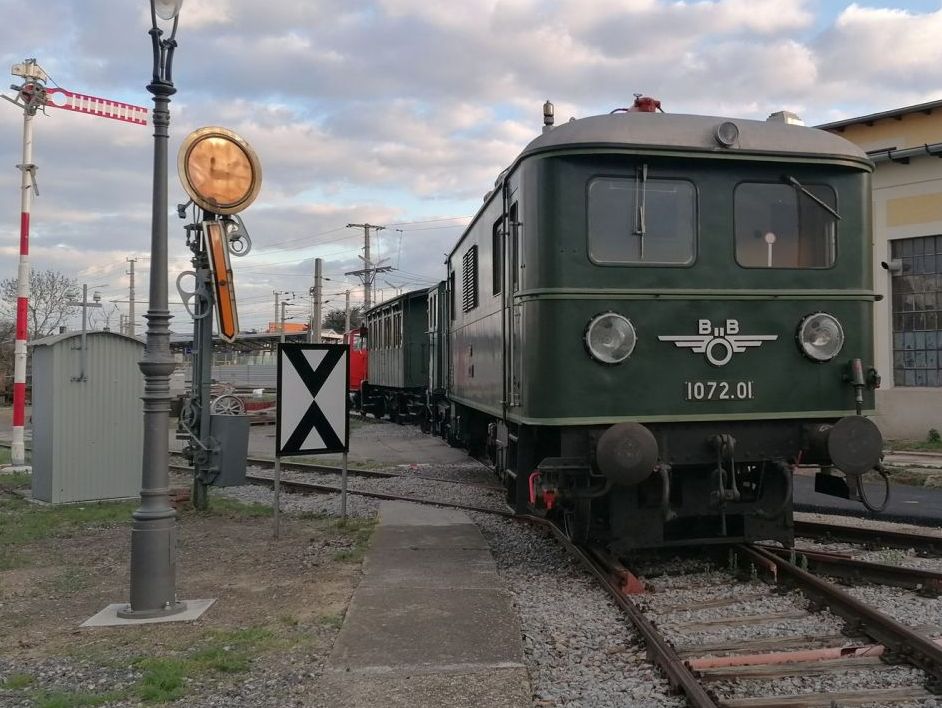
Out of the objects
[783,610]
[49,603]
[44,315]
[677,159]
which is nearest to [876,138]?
[677,159]

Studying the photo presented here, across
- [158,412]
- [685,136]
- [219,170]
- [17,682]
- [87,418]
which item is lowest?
[17,682]

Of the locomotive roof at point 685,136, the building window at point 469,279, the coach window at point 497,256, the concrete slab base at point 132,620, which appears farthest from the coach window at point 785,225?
the concrete slab base at point 132,620

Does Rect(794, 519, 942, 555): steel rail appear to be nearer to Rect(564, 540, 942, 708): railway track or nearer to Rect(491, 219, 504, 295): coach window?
Rect(564, 540, 942, 708): railway track

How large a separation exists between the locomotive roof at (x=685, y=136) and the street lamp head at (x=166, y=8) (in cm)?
253

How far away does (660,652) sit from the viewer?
416 centimetres

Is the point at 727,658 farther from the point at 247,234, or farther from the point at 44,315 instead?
the point at 44,315

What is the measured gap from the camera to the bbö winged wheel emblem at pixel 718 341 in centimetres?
561

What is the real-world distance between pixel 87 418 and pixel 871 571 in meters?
8.24

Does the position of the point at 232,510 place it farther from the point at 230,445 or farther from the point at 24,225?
the point at 24,225

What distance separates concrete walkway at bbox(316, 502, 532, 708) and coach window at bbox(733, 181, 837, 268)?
299cm

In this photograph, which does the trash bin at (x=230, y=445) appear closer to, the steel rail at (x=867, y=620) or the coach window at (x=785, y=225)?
the steel rail at (x=867, y=620)

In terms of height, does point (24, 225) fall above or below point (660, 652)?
above

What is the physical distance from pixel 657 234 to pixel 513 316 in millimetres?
1197

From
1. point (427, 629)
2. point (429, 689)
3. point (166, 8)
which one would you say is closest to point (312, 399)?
point (427, 629)
